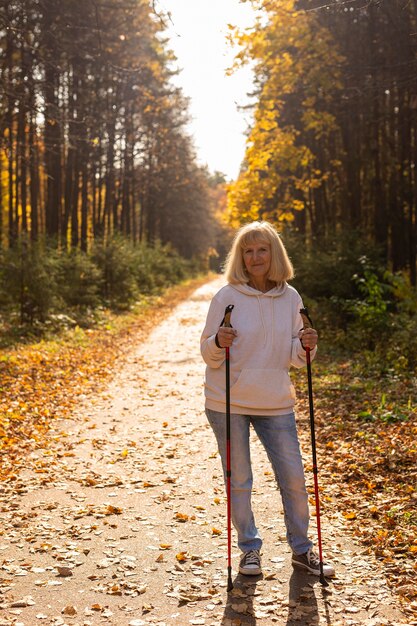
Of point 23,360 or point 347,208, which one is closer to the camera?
point 23,360

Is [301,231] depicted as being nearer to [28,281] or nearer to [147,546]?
[28,281]

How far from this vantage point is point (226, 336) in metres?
4.50

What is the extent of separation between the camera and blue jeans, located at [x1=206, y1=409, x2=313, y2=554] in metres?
4.67

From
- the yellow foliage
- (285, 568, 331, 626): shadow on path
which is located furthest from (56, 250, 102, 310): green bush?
(285, 568, 331, 626): shadow on path

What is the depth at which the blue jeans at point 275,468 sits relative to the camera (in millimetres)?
4668

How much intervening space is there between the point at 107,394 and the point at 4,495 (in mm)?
5182

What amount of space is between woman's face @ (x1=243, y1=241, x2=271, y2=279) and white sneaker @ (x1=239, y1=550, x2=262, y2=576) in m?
1.89

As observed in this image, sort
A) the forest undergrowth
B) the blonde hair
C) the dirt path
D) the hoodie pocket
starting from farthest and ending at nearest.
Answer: the forest undergrowth
the blonde hair
the hoodie pocket
the dirt path

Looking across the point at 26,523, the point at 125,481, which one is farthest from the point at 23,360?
the point at 26,523

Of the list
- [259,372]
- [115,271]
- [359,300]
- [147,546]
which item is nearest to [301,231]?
[115,271]

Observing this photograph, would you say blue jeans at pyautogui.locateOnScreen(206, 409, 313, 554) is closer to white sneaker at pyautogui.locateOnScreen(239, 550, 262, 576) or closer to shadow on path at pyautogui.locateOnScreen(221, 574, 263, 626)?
white sneaker at pyautogui.locateOnScreen(239, 550, 262, 576)

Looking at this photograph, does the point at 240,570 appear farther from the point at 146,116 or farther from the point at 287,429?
the point at 146,116

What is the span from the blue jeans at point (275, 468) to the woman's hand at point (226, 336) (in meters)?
0.51

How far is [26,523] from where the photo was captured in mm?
5969
